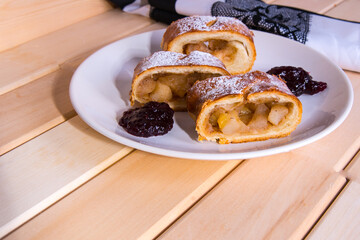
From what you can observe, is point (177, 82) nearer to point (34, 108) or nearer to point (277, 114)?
point (277, 114)

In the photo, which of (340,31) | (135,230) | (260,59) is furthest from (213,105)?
(340,31)

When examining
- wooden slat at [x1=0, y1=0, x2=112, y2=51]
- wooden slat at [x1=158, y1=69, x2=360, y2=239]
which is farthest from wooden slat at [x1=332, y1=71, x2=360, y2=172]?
wooden slat at [x1=0, y1=0, x2=112, y2=51]

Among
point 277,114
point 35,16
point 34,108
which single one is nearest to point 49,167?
point 34,108

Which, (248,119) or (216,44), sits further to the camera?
(216,44)

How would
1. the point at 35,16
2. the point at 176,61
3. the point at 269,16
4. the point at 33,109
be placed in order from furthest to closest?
the point at 35,16
the point at 269,16
the point at 33,109
the point at 176,61

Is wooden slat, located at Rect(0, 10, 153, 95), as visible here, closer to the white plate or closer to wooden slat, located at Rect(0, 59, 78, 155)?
wooden slat, located at Rect(0, 59, 78, 155)
